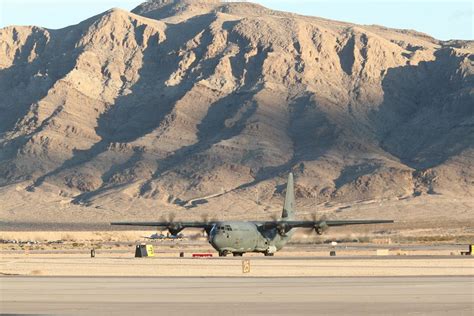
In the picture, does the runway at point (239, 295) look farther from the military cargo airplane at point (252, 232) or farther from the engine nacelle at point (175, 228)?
the engine nacelle at point (175, 228)

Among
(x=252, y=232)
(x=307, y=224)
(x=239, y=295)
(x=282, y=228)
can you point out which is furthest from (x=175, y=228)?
(x=239, y=295)

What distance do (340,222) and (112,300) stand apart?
171 ft

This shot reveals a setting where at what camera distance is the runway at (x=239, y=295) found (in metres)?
38.4

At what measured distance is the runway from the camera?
38.4 m

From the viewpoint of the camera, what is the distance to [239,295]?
44.8 metres

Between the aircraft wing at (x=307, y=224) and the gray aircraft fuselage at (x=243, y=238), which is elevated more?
the aircraft wing at (x=307, y=224)

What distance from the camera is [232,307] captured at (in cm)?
3931

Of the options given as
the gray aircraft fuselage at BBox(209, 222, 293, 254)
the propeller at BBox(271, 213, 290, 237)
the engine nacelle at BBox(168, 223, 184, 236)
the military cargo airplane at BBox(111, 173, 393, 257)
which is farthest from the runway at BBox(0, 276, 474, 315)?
the engine nacelle at BBox(168, 223, 184, 236)

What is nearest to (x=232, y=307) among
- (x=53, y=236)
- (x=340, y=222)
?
(x=340, y=222)

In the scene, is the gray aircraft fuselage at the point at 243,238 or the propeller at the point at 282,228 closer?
the gray aircraft fuselage at the point at 243,238

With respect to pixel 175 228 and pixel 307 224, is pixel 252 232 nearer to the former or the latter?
pixel 307 224

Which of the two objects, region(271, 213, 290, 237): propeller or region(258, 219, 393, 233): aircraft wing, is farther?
region(271, 213, 290, 237): propeller

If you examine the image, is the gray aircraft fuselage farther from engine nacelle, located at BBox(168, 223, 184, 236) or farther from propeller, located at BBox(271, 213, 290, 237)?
engine nacelle, located at BBox(168, 223, 184, 236)

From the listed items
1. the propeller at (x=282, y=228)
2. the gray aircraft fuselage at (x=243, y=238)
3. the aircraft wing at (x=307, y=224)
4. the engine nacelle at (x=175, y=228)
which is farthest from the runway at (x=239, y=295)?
the engine nacelle at (x=175, y=228)
